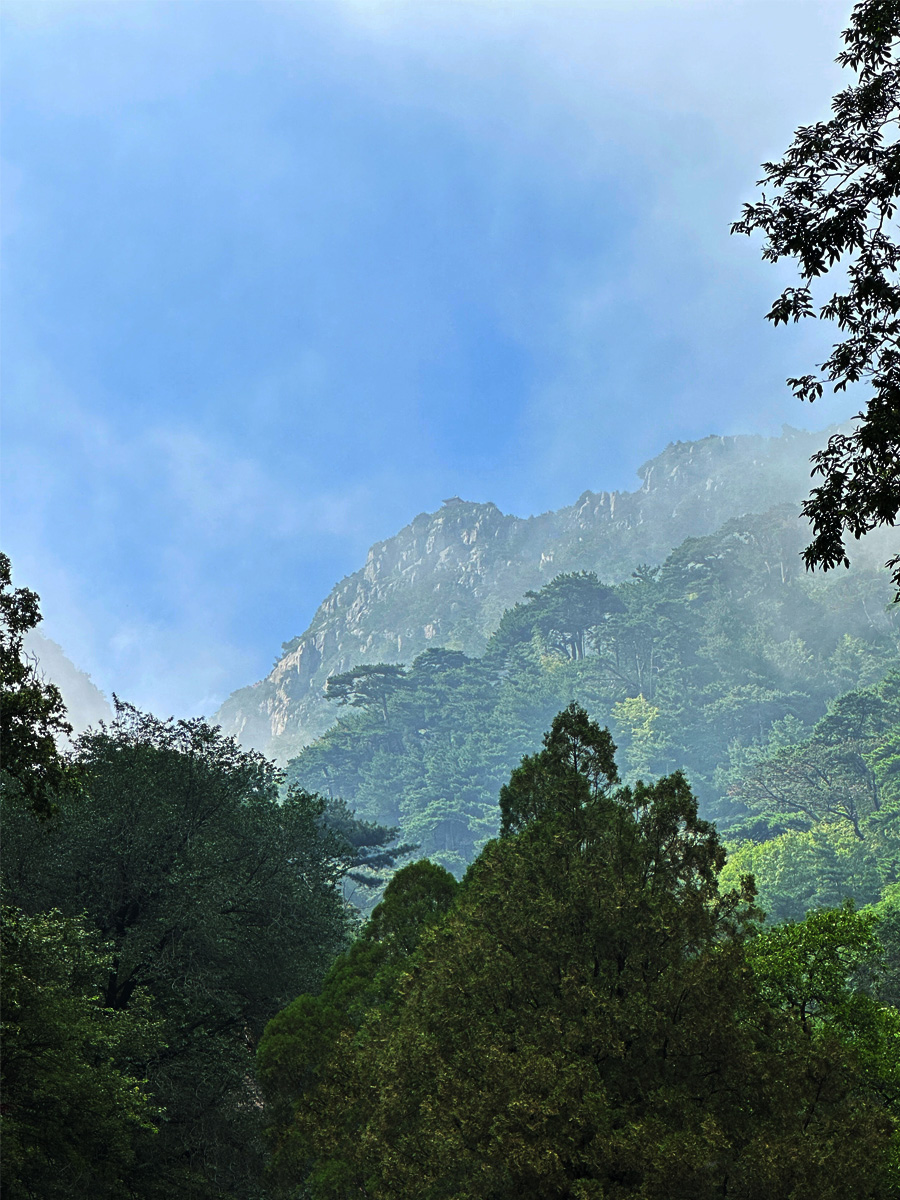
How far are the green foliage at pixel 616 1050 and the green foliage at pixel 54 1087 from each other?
3.33 meters

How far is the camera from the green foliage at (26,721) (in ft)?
36.2

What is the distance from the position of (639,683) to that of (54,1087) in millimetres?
107915

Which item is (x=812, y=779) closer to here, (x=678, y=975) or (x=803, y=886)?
(x=803, y=886)

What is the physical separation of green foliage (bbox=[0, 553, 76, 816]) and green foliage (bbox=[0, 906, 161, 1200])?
9.15 feet

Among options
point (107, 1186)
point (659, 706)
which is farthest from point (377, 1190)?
point (659, 706)

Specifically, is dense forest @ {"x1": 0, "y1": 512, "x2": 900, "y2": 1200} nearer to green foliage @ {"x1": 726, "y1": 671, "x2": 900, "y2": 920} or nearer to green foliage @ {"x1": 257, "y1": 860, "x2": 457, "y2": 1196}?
green foliage @ {"x1": 257, "y1": 860, "x2": 457, "y2": 1196}

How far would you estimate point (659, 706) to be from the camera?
110750 millimetres

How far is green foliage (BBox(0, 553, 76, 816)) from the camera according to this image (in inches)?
435

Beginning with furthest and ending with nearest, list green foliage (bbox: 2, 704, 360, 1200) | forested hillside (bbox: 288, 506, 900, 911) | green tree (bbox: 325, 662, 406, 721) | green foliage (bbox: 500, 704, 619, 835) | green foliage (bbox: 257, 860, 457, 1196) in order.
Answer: green tree (bbox: 325, 662, 406, 721) < forested hillside (bbox: 288, 506, 900, 911) < green foliage (bbox: 2, 704, 360, 1200) < green foliage (bbox: 500, 704, 619, 835) < green foliage (bbox: 257, 860, 457, 1196)

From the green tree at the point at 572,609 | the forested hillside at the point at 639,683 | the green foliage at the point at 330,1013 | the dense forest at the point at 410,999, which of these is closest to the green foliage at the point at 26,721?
the dense forest at the point at 410,999

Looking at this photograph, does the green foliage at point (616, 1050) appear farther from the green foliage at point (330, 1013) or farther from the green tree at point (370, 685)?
the green tree at point (370, 685)

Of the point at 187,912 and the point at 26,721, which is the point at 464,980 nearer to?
the point at 26,721

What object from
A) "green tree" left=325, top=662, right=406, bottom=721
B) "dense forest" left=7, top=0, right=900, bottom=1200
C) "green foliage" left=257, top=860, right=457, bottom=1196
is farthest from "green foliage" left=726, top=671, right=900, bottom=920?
"green tree" left=325, top=662, right=406, bottom=721

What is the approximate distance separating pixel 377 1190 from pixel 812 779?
69140 mm
